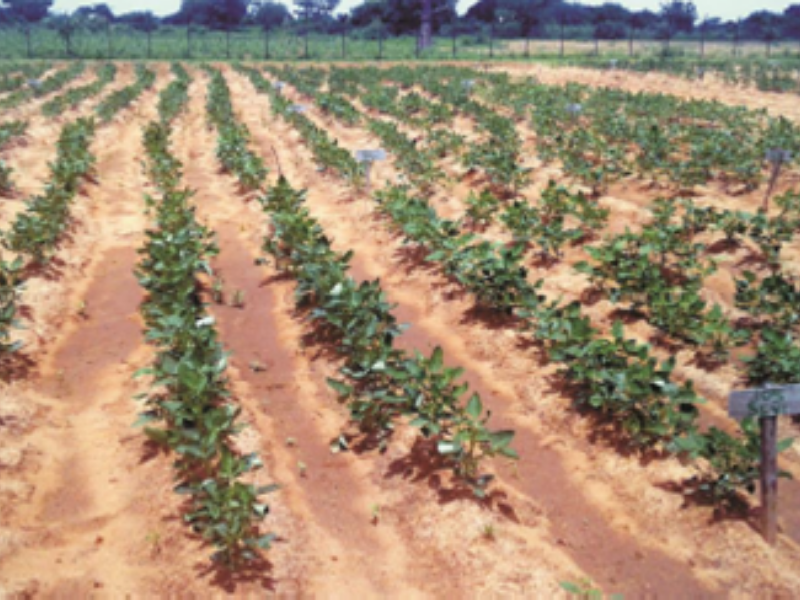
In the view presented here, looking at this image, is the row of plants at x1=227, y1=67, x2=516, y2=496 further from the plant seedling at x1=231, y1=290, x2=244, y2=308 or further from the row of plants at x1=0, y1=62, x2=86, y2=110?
the row of plants at x1=0, y1=62, x2=86, y2=110

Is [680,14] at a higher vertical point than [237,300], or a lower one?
higher

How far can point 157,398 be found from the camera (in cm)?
633

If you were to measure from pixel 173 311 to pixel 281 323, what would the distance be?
1.75 m

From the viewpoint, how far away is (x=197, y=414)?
17.8ft

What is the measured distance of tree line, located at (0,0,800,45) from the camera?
67562 millimetres

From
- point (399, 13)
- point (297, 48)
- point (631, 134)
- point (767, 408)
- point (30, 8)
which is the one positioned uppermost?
point (30, 8)

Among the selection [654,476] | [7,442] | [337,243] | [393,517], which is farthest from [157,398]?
[337,243]

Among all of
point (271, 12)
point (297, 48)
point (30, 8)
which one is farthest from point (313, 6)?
point (297, 48)

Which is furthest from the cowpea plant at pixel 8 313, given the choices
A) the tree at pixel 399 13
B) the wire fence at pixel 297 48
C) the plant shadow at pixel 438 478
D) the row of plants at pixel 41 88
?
the tree at pixel 399 13

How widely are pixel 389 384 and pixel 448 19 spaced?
257ft

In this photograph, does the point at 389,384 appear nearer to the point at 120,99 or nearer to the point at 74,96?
the point at 120,99

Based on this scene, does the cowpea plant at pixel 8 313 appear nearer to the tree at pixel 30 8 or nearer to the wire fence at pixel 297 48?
the wire fence at pixel 297 48

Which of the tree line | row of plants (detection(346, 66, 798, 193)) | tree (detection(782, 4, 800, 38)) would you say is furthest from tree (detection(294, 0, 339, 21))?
row of plants (detection(346, 66, 798, 193))

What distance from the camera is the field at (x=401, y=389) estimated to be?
4746 mm
